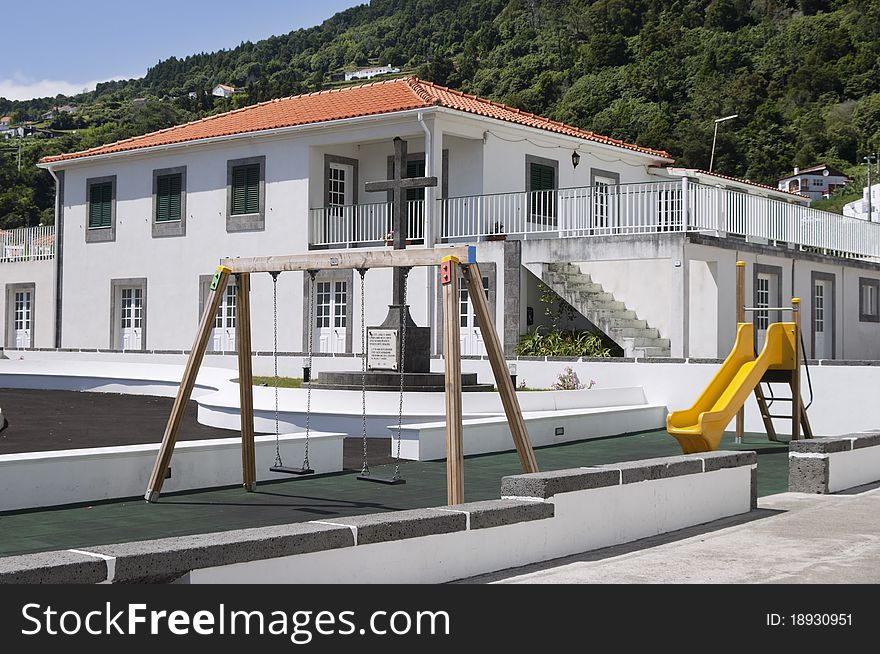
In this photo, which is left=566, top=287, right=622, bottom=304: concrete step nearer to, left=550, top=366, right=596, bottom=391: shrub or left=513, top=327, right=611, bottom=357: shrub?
left=513, top=327, right=611, bottom=357: shrub

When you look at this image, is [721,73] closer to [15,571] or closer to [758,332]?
[758,332]

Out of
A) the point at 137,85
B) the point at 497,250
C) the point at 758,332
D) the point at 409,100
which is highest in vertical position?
the point at 137,85

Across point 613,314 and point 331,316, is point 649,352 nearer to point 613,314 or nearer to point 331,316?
point 613,314

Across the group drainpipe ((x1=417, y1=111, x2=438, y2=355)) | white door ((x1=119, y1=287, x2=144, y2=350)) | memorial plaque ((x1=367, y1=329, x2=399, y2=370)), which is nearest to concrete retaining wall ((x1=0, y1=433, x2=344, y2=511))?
memorial plaque ((x1=367, y1=329, x2=399, y2=370))

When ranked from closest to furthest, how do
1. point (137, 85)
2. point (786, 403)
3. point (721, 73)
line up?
point (786, 403) → point (721, 73) → point (137, 85)

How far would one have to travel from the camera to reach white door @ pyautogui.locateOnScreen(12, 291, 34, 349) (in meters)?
32.0

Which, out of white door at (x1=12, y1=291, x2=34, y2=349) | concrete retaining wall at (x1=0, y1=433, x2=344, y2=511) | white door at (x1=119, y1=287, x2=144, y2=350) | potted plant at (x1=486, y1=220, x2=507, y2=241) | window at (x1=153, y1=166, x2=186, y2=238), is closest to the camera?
concrete retaining wall at (x1=0, y1=433, x2=344, y2=511)

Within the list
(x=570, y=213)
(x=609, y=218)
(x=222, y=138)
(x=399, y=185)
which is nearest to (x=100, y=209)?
(x=222, y=138)

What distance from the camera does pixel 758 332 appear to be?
2434 cm

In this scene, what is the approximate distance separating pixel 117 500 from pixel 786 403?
418 inches

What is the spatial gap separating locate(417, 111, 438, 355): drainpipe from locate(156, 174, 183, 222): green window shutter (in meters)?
7.70

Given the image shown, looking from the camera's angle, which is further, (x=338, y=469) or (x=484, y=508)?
(x=338, y=469)

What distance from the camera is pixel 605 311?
2144cm

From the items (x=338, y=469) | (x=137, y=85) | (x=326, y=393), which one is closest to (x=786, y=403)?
(x=326, y=393)
